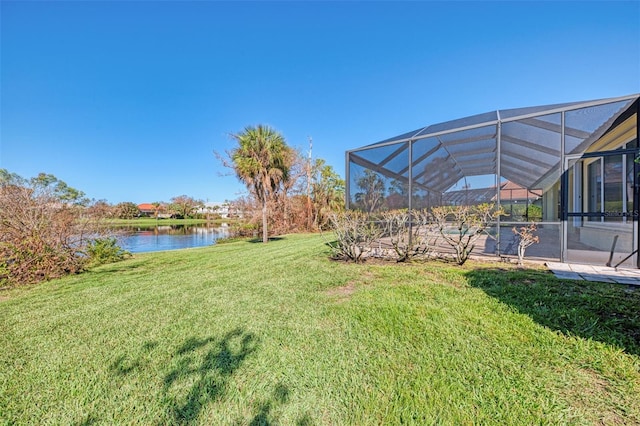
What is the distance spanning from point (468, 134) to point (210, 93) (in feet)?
46.4

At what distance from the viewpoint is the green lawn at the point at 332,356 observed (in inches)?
62.4

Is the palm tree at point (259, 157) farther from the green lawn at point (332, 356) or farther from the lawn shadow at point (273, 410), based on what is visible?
the lawn shadow at point (273, 410)

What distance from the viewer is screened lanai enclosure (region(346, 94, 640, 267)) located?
467 cm

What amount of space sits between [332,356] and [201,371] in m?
1.03

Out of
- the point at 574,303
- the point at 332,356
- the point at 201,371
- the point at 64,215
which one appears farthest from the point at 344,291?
the point at 64,215

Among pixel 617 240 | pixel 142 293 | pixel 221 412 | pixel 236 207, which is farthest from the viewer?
pixel 236 207

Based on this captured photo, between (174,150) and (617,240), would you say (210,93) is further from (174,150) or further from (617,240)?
(617,240)

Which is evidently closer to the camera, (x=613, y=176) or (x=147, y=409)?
(x=147, y=409)

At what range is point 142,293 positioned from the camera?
159 inches

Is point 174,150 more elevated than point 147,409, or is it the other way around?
point 174,150

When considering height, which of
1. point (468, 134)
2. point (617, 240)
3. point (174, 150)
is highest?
point (174, 150)

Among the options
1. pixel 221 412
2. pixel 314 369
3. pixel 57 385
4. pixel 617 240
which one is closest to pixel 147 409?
pixel 221 412

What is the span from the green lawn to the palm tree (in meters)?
8.58

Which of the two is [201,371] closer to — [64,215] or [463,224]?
[463,224]
